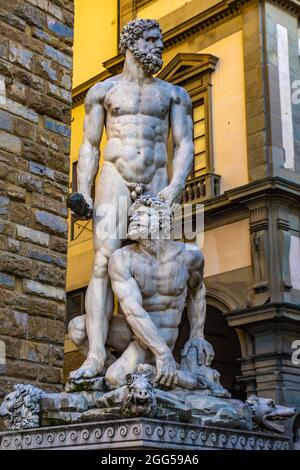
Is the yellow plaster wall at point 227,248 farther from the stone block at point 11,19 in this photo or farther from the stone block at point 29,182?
the stone block at point 11,19

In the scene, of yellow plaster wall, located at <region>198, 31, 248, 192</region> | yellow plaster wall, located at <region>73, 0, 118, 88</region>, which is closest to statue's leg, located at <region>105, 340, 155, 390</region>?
yellow plaster wall, located at <region>198, 31, 248, 192</region>

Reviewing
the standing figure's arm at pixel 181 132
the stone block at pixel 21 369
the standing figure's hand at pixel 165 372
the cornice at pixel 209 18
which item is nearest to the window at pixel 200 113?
the cornice at pixel 209 18

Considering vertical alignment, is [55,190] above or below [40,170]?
below

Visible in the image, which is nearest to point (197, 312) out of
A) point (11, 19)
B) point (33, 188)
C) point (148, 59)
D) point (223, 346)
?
point (148, 59)

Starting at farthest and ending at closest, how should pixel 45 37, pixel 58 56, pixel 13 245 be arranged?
pixel 58 56
pixel 45 37
pixel 13 245

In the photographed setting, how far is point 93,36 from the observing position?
1934 centimetres

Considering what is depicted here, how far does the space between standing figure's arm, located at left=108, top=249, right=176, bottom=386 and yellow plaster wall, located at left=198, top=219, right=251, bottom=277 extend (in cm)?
886

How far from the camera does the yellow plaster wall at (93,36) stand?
61.6 feet

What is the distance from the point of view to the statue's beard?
5656 mm

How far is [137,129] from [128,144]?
0.13m

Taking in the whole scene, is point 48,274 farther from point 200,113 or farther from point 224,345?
point 200,113

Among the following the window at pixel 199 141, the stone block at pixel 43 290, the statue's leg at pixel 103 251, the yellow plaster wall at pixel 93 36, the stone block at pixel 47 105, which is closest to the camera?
the statue's leg at pixel 103 251

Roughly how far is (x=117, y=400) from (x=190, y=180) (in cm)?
1090

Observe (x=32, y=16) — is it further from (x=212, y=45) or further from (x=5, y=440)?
(x=212, y=45)
